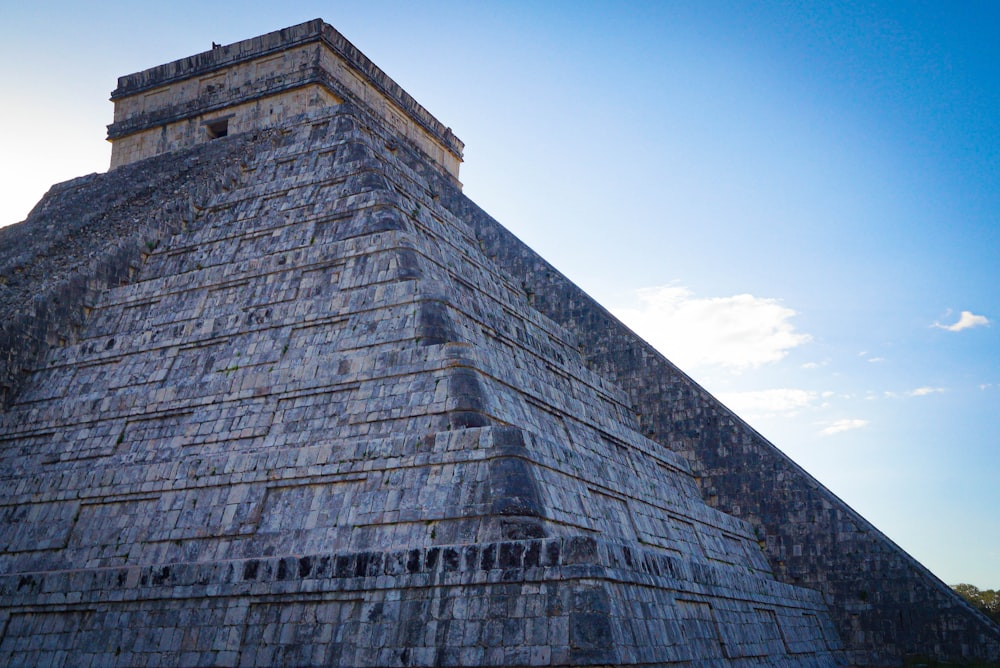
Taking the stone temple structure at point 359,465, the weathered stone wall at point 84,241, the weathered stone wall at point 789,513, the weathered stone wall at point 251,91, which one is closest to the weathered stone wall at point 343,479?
the stone temple structure at point 359,465

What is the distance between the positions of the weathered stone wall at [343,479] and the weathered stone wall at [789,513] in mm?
721

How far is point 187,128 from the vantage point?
21641mm

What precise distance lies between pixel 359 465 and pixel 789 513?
8.67m

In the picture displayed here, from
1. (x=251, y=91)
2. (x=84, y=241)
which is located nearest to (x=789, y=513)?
(x=84, y=241)

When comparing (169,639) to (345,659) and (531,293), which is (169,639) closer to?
(345,659)

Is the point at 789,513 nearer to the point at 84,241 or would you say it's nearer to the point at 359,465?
the point at 359,465

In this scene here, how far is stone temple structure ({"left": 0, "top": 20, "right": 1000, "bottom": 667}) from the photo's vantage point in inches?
377

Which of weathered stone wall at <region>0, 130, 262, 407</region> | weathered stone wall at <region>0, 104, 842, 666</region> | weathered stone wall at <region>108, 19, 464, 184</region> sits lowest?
weathered stone wall at <region>0, 104, 842, 666</region>

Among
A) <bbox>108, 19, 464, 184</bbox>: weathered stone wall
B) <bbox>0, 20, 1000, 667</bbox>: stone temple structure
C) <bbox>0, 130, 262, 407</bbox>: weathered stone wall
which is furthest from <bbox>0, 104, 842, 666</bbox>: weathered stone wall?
<bbox>108, 19, 464, 184</bbox>: weathered stone wall

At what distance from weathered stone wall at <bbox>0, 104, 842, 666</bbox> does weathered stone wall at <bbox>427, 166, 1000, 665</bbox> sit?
0.72 metres

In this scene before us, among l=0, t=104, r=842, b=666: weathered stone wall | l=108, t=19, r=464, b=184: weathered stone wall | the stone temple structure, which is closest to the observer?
l=0, t=104, r=842, b=666: weathered stone wall

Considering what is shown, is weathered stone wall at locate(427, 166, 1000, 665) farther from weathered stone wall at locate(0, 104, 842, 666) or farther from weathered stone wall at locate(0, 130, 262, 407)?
weathered stone wall at locate(0, 130, 262, 407)

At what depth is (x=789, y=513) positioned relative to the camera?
1625cm

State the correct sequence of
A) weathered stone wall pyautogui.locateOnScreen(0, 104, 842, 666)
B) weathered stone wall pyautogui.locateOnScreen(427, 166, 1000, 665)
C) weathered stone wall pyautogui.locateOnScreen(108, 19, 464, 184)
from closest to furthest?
weathered stone wall pyautogui.locateOnScreen(0, 104, 842, 666) → weathered stone wall pyautogui.locateOnScreen(427, 166, 1000, 665) → weathered stone wall pyautogui.locateOnScreen(108, 19, 464, 184)
